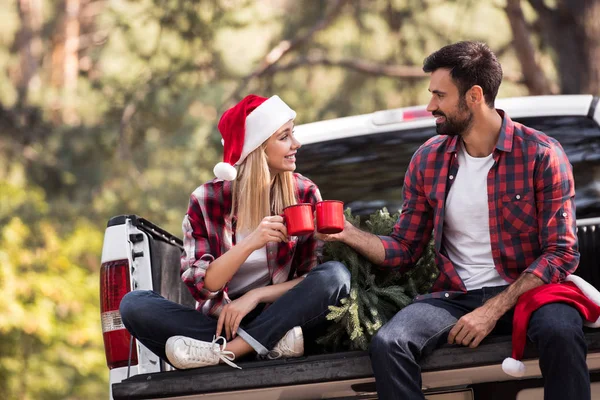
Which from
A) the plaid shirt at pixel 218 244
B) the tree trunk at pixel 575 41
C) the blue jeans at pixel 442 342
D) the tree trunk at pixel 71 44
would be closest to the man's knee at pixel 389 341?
the blue jeans at pixel 442 342

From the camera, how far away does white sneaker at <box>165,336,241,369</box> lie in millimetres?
3656

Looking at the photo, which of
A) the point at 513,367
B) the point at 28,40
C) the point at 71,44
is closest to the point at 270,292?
the point at 513,367

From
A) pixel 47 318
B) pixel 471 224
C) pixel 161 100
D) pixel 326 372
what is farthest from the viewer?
pixel 161 100

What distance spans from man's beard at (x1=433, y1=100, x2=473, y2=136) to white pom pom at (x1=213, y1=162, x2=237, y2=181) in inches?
32.6

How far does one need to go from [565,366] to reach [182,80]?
465 inches

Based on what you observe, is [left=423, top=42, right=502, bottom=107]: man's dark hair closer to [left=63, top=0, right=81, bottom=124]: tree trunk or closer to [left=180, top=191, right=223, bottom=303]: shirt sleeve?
[left=180, top=191, right=223, bottom=303]: shirt sleeve

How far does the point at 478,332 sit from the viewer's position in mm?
3465

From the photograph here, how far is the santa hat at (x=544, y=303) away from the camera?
331cm

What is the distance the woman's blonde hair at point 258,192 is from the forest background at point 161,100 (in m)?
6.85

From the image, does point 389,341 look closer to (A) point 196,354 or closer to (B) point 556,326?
(B) point 556,326

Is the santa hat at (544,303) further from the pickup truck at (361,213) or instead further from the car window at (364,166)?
the car window at (364,166)

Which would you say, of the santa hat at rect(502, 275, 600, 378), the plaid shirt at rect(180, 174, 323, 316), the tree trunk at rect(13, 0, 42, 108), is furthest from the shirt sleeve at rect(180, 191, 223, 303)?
the tree trunk at rect(13, 0, 42, 108)

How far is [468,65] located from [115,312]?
1728 mm

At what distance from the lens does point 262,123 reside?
4137 millimetres
